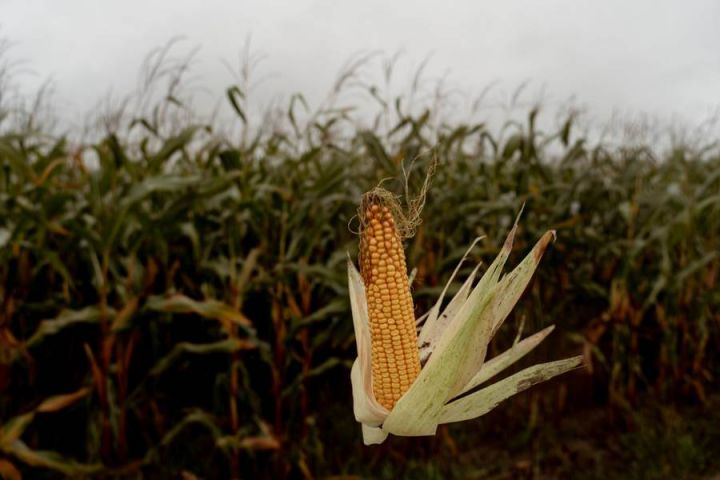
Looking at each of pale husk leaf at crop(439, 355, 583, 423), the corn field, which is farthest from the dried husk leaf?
the corn field

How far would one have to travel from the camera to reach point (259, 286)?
362cm

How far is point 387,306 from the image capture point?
41cm

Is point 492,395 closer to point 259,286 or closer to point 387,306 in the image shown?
point 387,306

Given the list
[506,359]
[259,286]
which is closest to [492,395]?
Answer: [506,359]

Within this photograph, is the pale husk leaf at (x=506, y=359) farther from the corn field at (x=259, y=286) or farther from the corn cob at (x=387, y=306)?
the corn field at (x=259, y=286)

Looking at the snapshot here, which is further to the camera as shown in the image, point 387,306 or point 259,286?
point 259,286

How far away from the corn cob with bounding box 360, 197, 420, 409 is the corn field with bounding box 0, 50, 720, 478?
234 centimetres

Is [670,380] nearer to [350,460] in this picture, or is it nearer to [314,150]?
[350,460]

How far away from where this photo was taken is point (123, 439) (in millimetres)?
3576

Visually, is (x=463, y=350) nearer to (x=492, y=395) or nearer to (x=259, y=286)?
(x=492, y=395)

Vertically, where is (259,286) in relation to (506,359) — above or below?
below

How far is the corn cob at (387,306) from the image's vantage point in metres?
0.37

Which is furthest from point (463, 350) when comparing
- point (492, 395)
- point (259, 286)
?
point (259, 286)

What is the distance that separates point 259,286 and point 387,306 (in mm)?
3257
